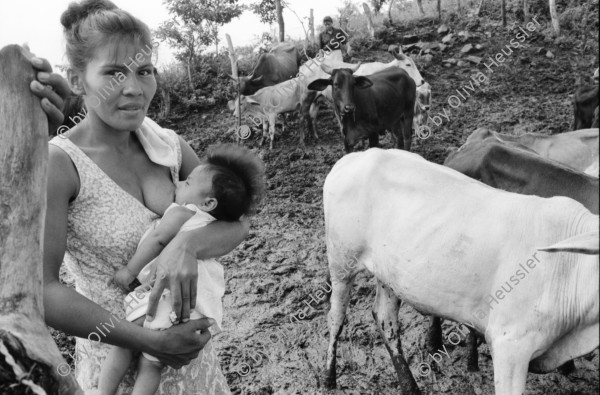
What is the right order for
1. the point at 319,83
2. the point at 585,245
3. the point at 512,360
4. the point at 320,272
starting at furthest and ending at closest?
the point at 319,83 → the point at 320,272 → the point at 512,360 → the point at 585,245

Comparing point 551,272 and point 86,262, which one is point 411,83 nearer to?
point 551,272

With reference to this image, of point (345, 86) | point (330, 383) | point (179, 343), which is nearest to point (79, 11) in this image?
point (179, 343)

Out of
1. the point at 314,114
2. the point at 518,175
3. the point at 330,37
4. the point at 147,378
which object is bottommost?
the point at 314,114

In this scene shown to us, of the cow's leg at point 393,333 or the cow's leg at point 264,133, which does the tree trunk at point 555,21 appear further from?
the cow's leg at point 393,333

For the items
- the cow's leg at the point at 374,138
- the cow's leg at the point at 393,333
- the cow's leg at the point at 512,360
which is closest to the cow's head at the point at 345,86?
the cow's leg at the point at 374,138

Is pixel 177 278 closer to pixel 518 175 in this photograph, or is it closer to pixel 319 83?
pixel 518 175

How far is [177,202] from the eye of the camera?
85.7 inches

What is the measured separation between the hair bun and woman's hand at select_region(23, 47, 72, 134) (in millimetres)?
438

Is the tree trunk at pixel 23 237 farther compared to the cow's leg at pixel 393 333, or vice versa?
the cow's leg at pixel 393 333

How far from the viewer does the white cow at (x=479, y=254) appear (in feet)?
9.31

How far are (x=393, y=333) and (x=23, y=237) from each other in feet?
→ 10.6

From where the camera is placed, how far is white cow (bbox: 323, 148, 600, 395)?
2838 millimetres

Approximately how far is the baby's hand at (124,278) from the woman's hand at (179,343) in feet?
0.66

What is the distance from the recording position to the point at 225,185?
223cm
